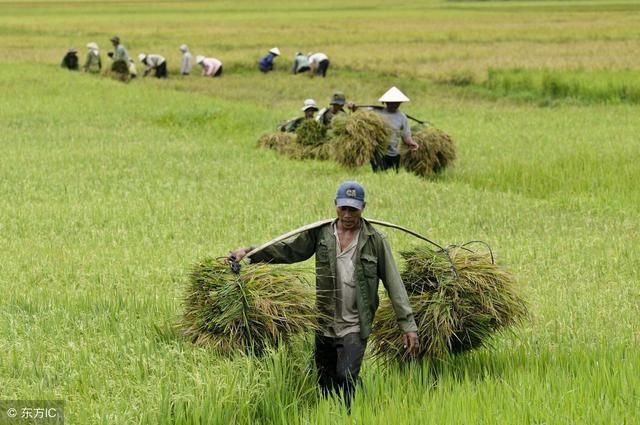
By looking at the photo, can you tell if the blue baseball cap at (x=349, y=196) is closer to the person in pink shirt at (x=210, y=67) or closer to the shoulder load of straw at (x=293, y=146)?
the shoulder load of straw at (x=293, y=146)

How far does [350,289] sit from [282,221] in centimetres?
555

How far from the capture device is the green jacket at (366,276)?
604 cm

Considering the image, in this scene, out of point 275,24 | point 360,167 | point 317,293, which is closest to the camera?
point 317,293

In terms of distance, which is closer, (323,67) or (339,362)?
(339,362)

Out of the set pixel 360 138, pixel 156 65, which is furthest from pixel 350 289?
pixel 156 65

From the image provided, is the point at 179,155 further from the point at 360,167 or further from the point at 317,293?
the point at 317,293

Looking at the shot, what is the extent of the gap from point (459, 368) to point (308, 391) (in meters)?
0.96

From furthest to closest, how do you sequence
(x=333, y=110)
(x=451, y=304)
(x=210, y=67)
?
1. (x=210, y=67)
2. (x=333, y=110)
3. (x=451, y=304)

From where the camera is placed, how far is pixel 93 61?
108ft

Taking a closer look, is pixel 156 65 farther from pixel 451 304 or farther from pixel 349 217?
pixel 349 217

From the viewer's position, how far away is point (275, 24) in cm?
5828

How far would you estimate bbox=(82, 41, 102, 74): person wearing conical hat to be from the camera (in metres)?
32.4

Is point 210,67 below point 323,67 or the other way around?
below

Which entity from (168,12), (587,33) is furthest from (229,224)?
(168,12)
